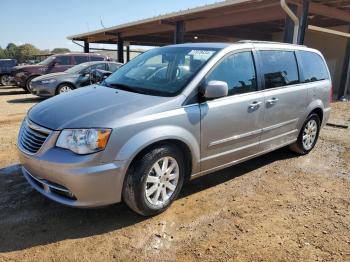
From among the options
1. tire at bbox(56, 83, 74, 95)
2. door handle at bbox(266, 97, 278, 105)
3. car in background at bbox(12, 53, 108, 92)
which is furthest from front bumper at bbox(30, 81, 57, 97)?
door handle at bbox(266, 97, 278, 105)

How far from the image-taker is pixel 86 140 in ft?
9.61

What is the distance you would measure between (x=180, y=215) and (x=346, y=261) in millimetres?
1563

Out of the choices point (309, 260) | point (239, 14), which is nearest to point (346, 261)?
point (309, 260)

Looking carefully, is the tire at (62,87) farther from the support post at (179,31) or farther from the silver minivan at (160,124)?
the silver minivan at (160,124)

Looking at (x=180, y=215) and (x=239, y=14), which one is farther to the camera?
(x=239, y=14)

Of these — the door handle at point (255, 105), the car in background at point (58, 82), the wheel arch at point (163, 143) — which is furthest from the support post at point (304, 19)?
the wheel arch at point (163, 143)

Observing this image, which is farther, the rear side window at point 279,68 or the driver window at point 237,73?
the rear side window at point 279,68

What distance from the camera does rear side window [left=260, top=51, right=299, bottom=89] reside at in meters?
4.40

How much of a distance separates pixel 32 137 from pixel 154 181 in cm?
127

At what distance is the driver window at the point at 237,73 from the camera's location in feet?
12.5

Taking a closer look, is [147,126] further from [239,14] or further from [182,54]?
[239,14]

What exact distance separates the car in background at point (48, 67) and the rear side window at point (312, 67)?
35.0ft

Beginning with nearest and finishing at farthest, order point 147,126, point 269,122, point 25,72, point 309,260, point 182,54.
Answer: point 309,260 < point 147,126 < point 182,54 < point 269,122 < point 25,72

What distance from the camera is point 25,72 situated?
13.8 metres
